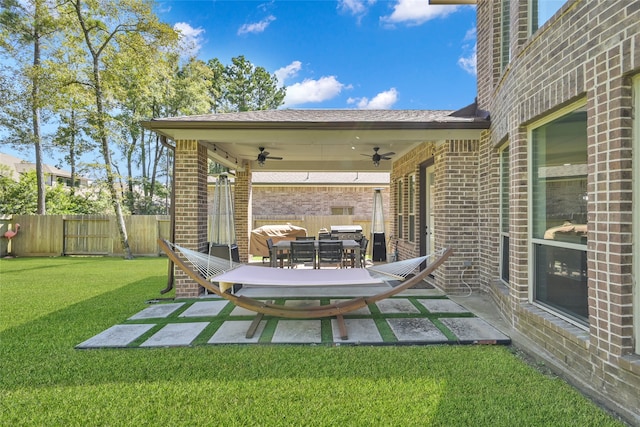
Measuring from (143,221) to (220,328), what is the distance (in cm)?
1012

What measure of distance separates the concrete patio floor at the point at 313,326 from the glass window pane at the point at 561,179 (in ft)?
4.36

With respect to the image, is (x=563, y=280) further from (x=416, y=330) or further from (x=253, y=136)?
(x=253, y=136)

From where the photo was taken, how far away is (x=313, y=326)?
397 centimetres

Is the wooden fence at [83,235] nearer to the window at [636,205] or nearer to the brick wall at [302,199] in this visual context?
the brick wall at [302,199]

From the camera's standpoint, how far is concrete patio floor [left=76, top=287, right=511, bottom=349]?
137 inches

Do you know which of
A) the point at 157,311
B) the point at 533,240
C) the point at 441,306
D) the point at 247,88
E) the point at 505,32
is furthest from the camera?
the point at 247,88

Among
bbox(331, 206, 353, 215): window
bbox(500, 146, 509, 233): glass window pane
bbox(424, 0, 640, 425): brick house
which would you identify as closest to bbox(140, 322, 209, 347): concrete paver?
bbox(424, 0, 640, 425): brick house

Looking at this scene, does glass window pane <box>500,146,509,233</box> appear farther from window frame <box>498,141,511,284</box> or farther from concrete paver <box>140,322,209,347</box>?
concrete paver <box>140,322,209,347</box>

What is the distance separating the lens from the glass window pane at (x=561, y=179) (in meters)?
2.75

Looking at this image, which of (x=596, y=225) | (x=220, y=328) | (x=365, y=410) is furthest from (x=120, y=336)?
(x=596, y=225)

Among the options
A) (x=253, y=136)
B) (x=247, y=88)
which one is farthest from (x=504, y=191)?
(x=247, y=88)

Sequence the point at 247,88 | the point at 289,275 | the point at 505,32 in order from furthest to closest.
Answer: the point at 247,88 < the point at 505,32 < the point at 289,275

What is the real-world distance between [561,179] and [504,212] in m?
1.68

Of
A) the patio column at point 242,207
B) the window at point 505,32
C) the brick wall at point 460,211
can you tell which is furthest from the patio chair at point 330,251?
the window at point 505,32
